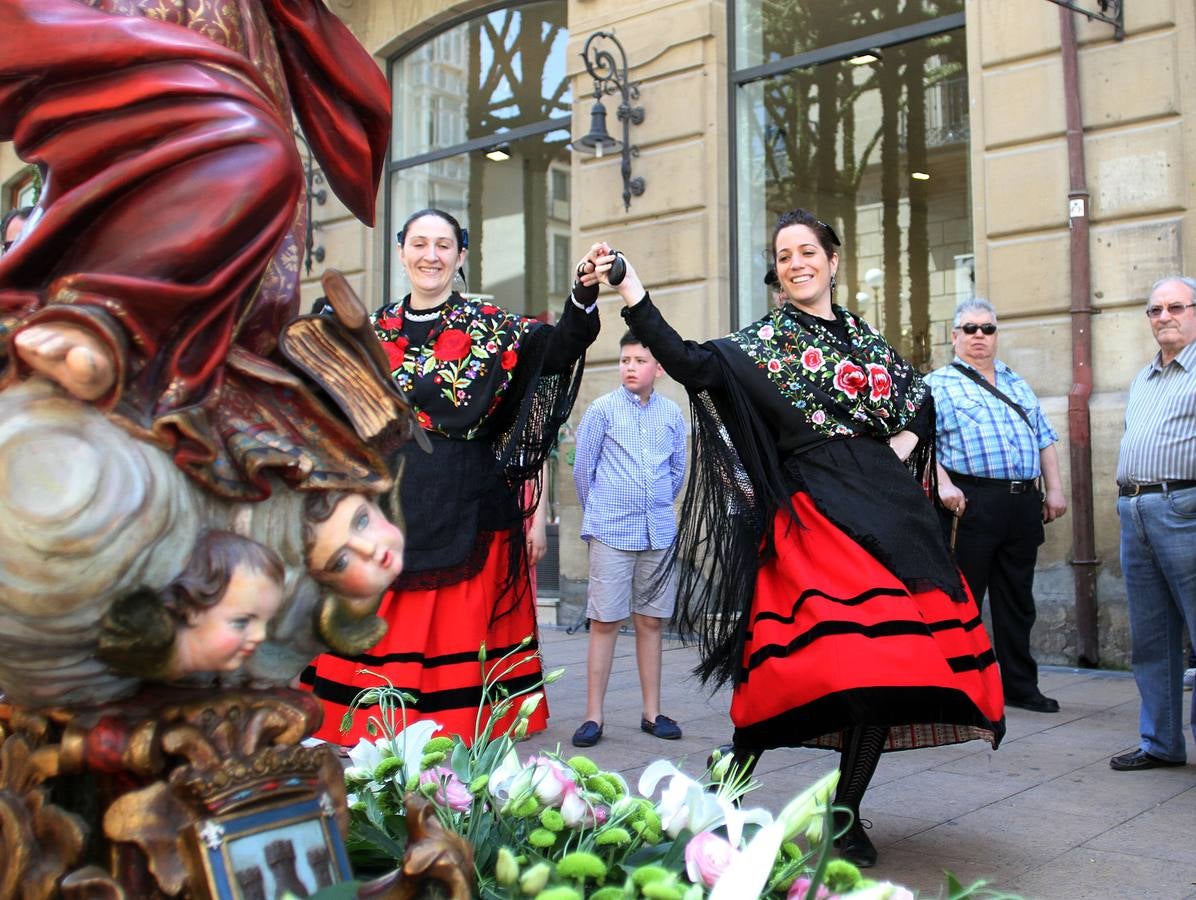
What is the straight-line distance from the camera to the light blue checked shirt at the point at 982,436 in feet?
20.5

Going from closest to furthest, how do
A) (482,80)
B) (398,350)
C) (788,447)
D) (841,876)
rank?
(841,876)
(788,447)
(398,350)
(482,80)

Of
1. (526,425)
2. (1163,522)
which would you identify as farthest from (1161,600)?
(526,425)

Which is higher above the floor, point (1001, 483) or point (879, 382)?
point (879, 382)

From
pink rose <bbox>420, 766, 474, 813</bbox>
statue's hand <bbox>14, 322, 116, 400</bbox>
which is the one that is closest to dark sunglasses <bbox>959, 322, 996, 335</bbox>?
pink rose <bbox>420, 766, 474, 813</bbox>

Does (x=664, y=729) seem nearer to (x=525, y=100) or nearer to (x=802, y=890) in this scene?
(x=802, y=890)

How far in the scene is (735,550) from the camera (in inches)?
149

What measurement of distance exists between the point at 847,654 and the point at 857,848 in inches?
22.1

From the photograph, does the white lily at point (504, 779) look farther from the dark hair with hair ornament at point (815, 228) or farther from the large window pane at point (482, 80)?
the large window pane at point (482, 80)

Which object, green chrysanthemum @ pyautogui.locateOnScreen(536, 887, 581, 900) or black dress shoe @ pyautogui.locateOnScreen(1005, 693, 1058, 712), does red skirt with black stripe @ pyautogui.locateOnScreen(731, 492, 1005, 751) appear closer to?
green chrysanthemum @ pyautogui.locateOnScreen(536, 887, 581, 900)

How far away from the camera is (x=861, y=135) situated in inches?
352

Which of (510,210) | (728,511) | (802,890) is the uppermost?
(510,210)

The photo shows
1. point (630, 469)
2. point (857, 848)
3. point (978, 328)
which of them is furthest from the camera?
point (978, 328)

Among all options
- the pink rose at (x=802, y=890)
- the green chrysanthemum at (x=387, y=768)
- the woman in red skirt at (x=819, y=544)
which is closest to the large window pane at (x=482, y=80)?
the woman in red skirt at (x=819, y=544)

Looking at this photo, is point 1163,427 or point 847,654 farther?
point 1163,427
